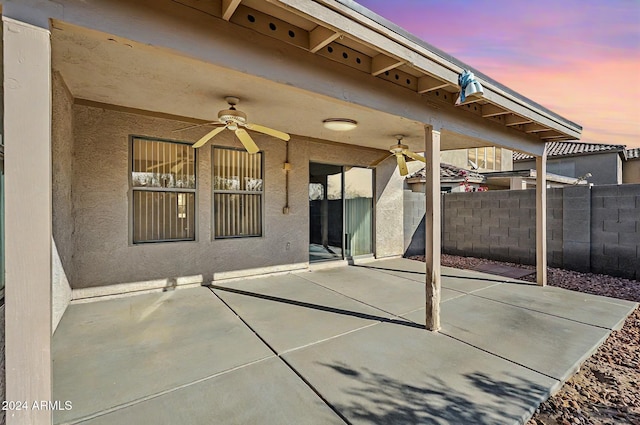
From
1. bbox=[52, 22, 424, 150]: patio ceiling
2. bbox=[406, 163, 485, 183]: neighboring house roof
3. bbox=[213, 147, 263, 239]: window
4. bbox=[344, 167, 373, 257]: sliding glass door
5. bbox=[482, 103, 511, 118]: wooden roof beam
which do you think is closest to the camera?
bbox=[52, 22, 424, 150]: patio ceiling

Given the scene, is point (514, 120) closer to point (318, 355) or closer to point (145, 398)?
point (318, 355)

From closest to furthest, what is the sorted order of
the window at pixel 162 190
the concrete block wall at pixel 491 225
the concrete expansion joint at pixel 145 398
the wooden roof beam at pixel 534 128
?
the concrete expansion joint at pixel 145 398, the window at pixel 162 190, the wooden roof beam at pixel 534 128, the concrete block wall at pixel 491 225

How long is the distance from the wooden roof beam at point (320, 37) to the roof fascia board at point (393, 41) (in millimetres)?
106

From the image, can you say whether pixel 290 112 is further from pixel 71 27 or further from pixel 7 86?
pixel 7 86

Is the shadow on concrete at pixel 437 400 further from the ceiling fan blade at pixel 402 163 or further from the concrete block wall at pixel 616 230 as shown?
the concrete block wall at pixel 616 230

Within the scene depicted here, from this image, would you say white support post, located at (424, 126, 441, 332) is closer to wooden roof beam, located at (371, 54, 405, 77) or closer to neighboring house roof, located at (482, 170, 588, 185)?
wooden roof beam, located at (371, 54, 405, 77)

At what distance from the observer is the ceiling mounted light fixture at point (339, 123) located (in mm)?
4766

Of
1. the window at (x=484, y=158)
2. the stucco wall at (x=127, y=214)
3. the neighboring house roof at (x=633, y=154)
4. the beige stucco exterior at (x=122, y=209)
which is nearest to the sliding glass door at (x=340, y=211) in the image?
the stucco wall at (x=127, y=214)

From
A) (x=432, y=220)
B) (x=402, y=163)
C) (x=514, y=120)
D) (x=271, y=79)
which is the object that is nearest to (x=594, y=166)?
(x=514, y=120)

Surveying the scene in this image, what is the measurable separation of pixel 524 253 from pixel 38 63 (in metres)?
8.66

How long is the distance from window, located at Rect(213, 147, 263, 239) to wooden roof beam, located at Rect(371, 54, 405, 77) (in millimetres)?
3294

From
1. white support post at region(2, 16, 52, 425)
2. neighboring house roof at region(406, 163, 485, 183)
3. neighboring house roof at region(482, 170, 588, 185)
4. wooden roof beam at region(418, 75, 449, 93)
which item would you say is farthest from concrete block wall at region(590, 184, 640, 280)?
white support post at region(2, 16, 52, 425)

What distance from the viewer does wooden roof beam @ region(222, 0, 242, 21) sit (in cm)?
203

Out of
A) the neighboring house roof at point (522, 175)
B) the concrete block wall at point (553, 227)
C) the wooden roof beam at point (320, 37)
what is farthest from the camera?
the neighboring house roof at point (522, 175)
